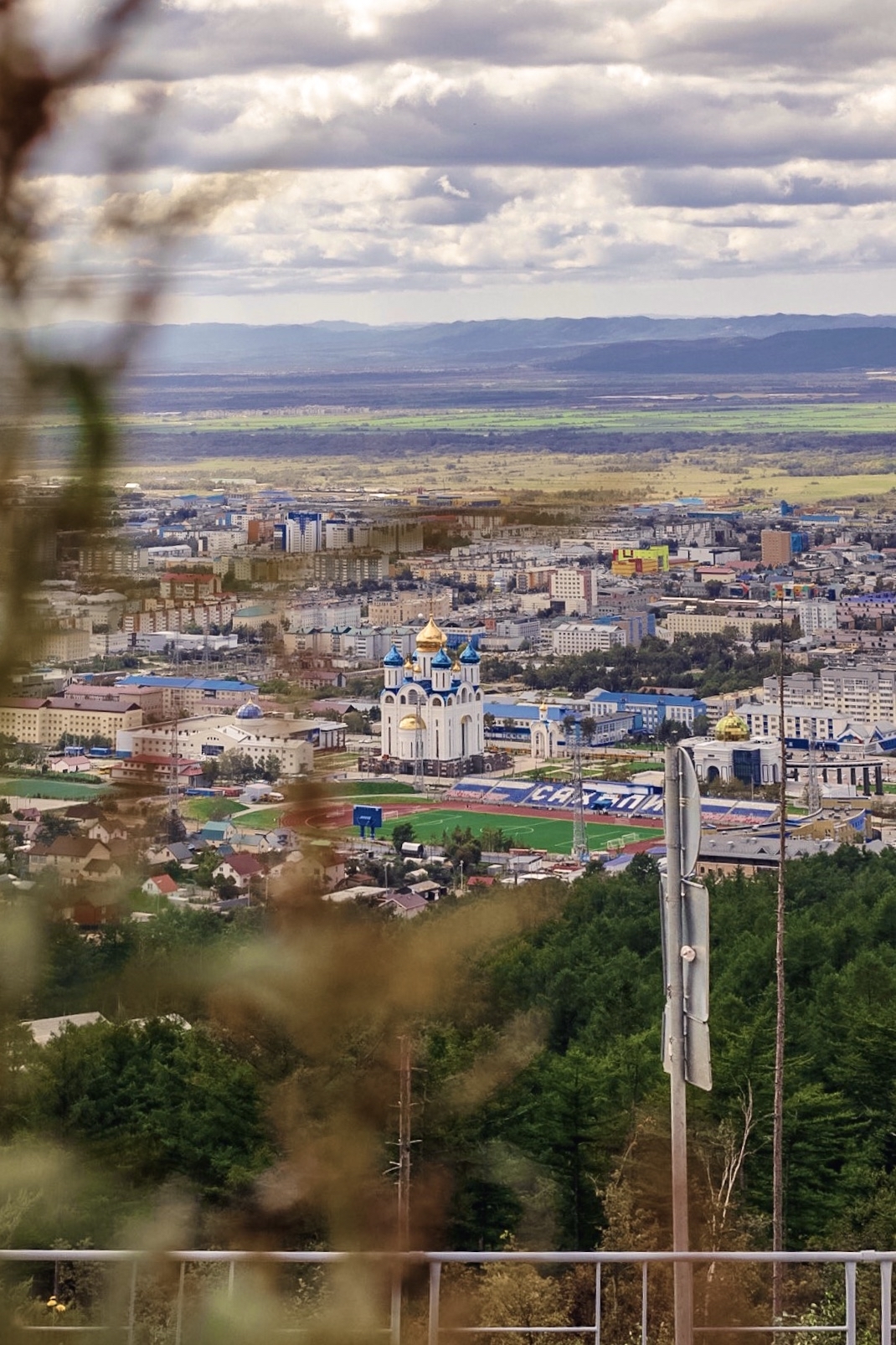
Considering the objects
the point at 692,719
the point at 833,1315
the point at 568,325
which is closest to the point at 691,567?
the point at 692,719

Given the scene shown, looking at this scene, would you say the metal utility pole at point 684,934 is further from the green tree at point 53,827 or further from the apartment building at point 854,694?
the apartment building at point 854,694

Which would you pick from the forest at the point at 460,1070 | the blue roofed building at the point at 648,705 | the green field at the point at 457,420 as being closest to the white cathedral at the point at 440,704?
the forest at the point at 460,1070

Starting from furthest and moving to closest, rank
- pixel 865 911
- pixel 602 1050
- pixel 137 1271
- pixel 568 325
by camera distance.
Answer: pixel 865 911, pixel 602 1050, pixel 568 325, pixel 137 1271

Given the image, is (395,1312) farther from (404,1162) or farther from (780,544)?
(780,544)

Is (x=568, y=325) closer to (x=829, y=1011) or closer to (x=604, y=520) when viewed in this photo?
(x=604, y=520)

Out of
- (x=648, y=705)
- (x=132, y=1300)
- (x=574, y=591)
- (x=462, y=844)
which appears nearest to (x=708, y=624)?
(x=648, y=705)

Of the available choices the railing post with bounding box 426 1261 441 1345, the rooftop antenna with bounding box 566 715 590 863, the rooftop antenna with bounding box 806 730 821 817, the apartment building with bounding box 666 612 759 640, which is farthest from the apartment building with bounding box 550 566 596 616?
the railing post with bounding box 426 1261 441 1345
